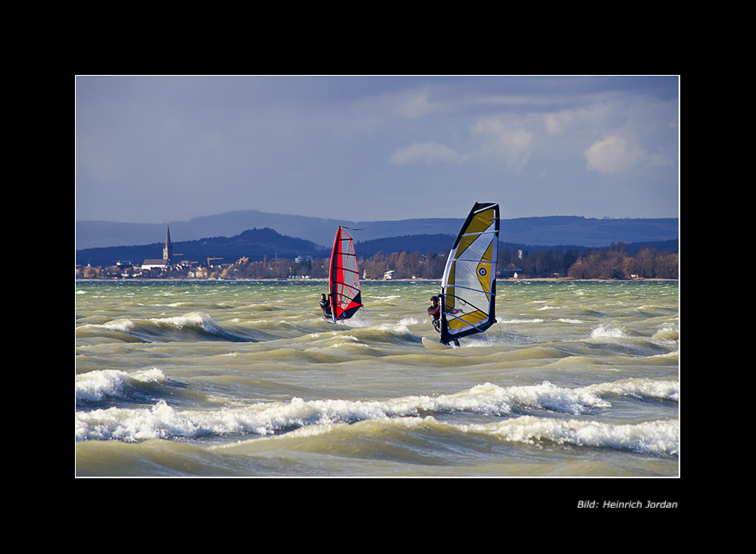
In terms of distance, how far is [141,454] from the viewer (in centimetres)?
511

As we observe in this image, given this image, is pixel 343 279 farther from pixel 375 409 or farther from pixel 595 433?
pixel 595 433

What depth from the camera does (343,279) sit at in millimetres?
19797

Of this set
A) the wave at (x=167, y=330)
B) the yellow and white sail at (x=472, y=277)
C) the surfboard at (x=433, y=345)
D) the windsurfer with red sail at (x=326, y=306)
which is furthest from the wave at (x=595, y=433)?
the windsurfer with red sail at (x=326, y=306)

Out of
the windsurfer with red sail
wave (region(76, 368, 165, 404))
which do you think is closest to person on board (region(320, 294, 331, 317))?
the windsurfer with red sail

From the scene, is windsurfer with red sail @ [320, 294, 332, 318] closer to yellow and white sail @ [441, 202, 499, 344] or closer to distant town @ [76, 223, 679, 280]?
distant town @ [76, 223, 679, 280]

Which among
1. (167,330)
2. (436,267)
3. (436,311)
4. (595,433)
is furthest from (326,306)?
(436,267)

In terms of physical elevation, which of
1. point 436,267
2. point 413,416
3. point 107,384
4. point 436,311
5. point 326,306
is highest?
point 436,267

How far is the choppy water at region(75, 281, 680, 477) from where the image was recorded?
16.7ft

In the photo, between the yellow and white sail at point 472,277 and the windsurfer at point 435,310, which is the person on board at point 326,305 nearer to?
the windsurfer at point 435,310

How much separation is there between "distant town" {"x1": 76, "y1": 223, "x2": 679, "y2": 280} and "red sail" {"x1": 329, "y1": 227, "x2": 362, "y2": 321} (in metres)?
4.66

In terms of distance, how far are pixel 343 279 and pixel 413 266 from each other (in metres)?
27.8
